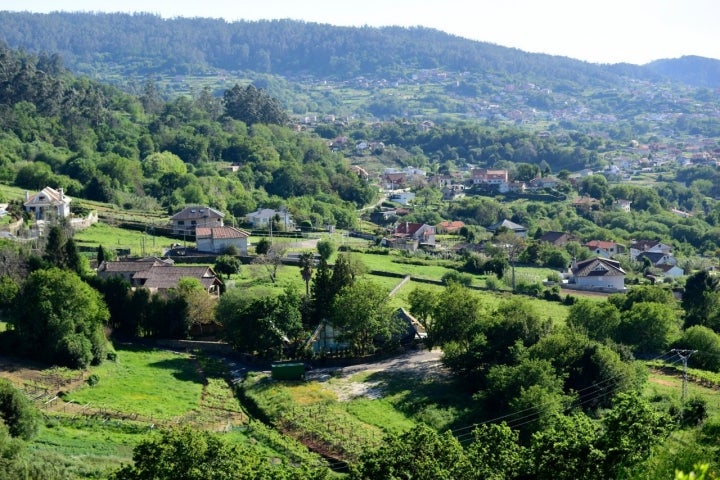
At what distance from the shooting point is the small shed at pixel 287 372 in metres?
34.0

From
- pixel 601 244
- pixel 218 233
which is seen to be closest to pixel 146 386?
pixel 218 233

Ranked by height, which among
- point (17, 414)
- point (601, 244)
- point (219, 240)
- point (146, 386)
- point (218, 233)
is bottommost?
point (601, 244)

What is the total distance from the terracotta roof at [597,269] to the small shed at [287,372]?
27.4m

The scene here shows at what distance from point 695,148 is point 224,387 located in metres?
152

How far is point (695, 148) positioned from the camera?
16850 centimetres

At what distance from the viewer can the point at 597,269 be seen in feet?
185

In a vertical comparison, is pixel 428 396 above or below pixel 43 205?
below

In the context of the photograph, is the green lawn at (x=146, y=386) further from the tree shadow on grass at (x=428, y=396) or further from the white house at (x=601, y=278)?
the white house at (x=601, y=278)

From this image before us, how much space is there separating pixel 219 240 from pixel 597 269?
23.1 metres

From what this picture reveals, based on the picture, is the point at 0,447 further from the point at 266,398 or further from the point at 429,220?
the point at 429,220

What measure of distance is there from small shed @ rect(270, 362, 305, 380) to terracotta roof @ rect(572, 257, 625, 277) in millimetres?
27390

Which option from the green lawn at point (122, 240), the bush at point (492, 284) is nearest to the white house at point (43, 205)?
the green lawn at point (122, 240)

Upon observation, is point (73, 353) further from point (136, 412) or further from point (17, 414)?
point (17, 414)

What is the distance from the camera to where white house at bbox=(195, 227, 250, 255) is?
51500 millimetres
